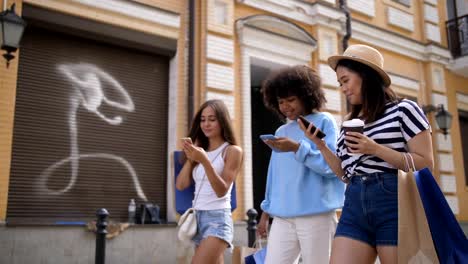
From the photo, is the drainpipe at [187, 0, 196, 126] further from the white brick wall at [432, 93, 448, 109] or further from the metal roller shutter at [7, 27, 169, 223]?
the white brick wall at [432, 93, 448, 109]

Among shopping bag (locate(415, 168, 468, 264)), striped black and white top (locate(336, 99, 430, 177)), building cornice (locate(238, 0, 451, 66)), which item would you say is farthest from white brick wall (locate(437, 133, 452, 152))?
shopping bag (locate(415, 168, 468, 264))

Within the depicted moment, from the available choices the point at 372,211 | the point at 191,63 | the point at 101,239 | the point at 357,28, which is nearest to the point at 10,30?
the point at 101,239

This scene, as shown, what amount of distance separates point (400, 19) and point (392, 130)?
10581 millimetres

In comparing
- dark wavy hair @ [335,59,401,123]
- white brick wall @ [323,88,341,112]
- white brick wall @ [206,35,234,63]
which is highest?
white brick wall @ [206,35,234,63]

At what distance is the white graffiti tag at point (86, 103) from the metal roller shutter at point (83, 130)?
1cm

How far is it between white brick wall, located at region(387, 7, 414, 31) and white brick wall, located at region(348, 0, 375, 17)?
600mm

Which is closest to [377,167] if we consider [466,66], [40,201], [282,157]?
[282,157]

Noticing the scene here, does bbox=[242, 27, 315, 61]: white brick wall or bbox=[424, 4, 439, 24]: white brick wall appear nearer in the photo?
bbox=[242, 27, 315, 61]: white brick wall

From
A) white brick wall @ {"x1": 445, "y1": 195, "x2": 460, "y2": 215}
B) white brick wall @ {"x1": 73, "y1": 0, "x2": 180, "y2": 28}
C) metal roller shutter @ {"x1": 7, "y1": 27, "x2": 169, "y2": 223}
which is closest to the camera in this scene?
metal roller shutter @ {"x1": 7, "y1": 27, "x2": 169, "y2": 223}

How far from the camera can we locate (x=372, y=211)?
2359 millimetres

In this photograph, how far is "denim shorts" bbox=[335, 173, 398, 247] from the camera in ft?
7.58

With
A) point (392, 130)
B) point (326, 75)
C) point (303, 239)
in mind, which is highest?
point (326, 75)

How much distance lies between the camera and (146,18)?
8094 mm

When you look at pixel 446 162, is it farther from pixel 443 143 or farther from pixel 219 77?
pixel 219 77
